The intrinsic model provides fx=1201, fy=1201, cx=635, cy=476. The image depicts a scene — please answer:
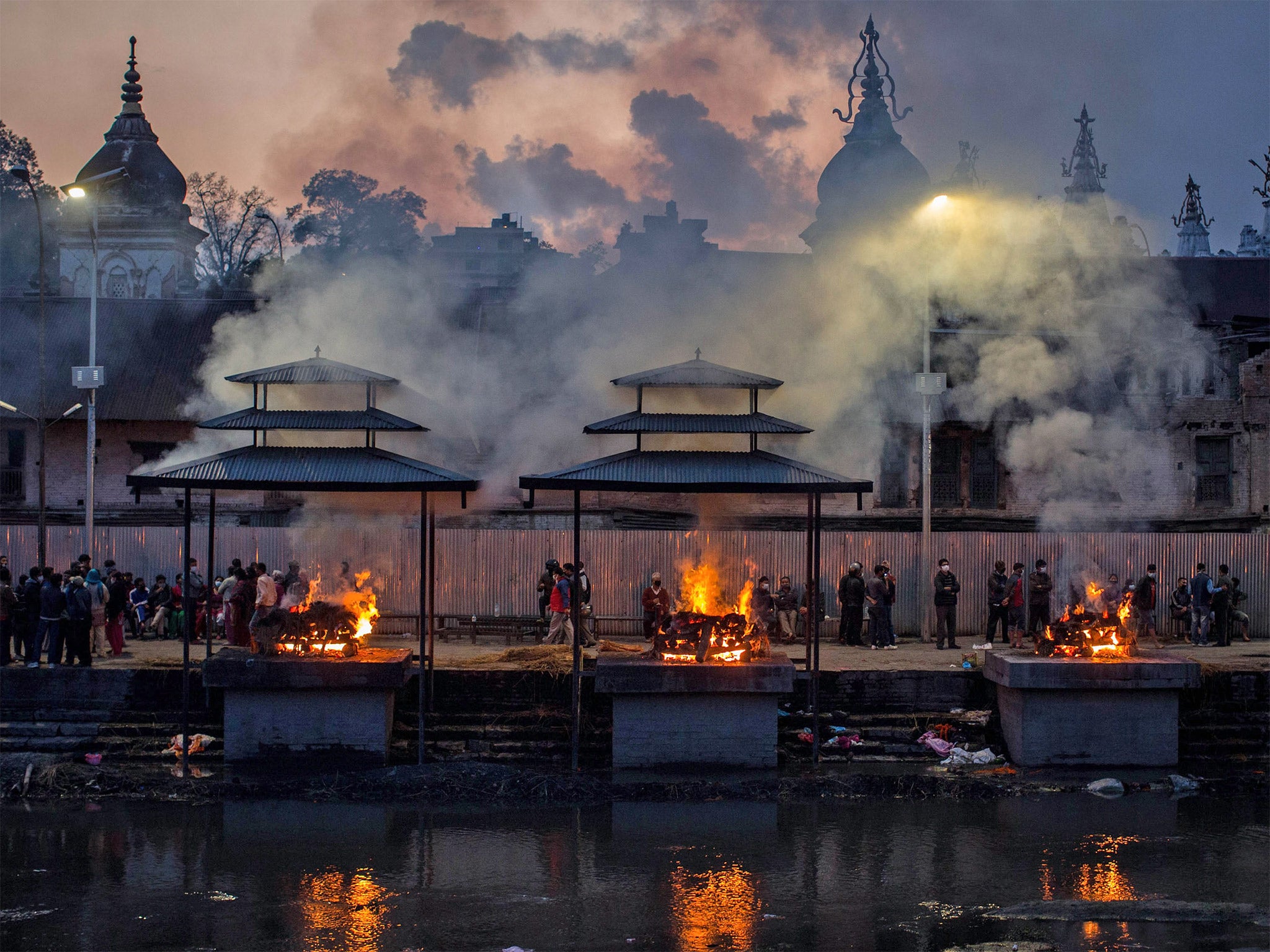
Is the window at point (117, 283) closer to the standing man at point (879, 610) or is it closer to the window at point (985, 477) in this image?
the window at point (985, 477)

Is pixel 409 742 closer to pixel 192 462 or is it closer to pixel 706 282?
pixel 192 462

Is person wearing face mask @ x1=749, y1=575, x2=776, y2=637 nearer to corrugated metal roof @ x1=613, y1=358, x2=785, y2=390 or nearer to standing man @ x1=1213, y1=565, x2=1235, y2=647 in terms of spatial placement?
corrugated metal roof @ x1=613, y1=358, x2=785, y2=390

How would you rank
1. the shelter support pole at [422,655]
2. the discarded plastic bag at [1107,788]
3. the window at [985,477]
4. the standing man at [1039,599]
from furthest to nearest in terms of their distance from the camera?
the window at [985,477] < the standing man at [1039,599] < the shelter support pole at [422,655] < the discarded plastic bag at [1107,788]

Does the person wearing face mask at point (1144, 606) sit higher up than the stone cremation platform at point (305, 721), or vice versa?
the person wearing face mask at point (1144, 606)

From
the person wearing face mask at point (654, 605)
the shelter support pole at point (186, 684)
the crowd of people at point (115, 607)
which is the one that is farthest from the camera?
the person wearing face mask at point (654, 605)

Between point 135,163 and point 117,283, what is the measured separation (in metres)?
4.93

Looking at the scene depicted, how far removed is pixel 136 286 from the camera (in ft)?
152

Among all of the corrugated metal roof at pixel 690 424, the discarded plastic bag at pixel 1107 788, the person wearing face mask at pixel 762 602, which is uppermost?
the corrugated metal roof at pixel 690 424

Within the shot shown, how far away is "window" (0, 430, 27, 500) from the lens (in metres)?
30.1

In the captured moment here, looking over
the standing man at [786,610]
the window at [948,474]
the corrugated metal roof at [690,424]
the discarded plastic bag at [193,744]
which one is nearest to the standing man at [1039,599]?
the standing man at [786,610]

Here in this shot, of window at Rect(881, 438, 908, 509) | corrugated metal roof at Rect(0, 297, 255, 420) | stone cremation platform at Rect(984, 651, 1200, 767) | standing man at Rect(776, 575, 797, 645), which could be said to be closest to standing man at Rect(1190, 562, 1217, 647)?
stone cremation platform at Rect(984, 651, 1200, 767)

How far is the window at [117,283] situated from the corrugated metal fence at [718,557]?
2847cm

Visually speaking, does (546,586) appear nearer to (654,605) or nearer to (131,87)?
(654,605)

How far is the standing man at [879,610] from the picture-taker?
20344 millimetres
